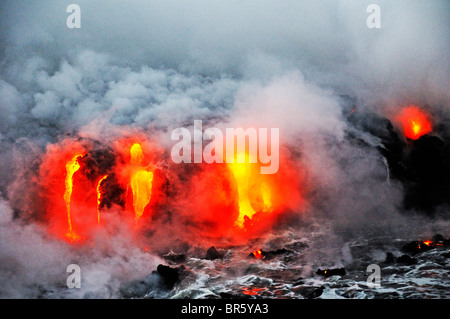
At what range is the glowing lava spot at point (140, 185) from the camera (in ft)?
105

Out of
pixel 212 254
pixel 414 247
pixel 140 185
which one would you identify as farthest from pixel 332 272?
pixel 140 185

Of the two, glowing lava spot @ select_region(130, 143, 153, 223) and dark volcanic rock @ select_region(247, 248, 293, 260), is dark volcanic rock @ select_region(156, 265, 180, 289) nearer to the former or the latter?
dark volcanic rock @ select_region(247, 248, 293, 260)

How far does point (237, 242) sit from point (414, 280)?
1323cm

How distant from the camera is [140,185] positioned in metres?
33.0

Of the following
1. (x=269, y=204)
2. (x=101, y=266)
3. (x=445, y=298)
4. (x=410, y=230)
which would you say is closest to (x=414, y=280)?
(x=445, y=298)

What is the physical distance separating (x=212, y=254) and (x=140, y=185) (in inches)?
409

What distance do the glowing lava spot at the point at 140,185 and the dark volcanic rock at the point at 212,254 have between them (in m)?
7.89

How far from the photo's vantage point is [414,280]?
21.2 meters

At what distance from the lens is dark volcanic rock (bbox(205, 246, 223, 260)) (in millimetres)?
26844

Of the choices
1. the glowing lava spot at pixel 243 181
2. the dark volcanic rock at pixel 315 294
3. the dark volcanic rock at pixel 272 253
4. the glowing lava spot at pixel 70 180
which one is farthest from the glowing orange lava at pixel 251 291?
the glowing lava spot at pixel 70 180

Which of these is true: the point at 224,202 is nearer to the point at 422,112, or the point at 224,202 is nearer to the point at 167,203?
the point at 167,203

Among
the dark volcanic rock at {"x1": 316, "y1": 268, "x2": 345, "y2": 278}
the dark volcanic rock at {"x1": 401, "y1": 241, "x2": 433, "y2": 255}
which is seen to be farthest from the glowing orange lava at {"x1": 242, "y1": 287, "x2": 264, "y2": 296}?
the dark volcanic rock at {"x1": 401, "y1": 241, "x2": 433, "y2": 255}

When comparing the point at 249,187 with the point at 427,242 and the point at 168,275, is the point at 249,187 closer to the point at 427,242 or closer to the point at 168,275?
the point at 168,275

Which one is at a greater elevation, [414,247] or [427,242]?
[427,242]
